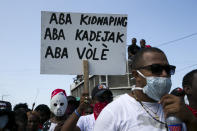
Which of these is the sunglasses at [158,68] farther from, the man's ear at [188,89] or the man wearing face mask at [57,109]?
the man wearing face mask at [57,109]

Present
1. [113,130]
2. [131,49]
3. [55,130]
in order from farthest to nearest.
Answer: [131,49]
[55,130]
[113,130]

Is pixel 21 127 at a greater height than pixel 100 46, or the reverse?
pixel 100 46

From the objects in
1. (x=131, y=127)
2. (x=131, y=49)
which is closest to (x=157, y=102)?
(x=131, y=127)

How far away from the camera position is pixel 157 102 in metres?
2.17

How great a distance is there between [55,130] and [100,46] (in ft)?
7.45

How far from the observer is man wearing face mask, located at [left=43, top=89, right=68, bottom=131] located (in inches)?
155

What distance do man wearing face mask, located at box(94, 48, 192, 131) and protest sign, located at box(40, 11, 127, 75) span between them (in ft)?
9.63

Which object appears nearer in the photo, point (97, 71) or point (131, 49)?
point (97, 71)

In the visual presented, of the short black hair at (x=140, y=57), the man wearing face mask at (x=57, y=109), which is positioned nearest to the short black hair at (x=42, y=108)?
the man wearing face mask at (x=57, y=109)

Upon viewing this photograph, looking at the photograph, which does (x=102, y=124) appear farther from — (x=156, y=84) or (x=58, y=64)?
(x=58, y=64)

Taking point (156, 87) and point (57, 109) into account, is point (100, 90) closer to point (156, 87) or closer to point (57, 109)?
point (57, 109)

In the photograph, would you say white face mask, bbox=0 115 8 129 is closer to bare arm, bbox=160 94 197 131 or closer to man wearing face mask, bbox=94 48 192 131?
man wearing face mask, bbox=94 48 192 131

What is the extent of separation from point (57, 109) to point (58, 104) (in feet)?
0.33

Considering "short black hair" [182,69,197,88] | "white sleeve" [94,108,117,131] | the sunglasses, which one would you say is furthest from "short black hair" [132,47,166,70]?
"short black hair" [182,69,197,88]
